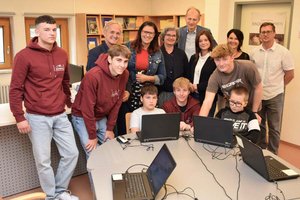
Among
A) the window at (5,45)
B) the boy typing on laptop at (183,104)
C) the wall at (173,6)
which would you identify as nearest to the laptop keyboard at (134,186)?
the boy typing on laptop at (183,104)

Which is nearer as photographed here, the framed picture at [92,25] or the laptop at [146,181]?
the laptop at [146,181]

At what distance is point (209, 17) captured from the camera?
441cm

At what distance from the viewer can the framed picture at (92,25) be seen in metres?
5.82

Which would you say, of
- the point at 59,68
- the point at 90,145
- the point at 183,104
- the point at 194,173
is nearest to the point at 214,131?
the point at 194,173

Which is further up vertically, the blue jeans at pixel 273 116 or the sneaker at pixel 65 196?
the blue jeans at pixel 273 116

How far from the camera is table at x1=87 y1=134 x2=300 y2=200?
5.34 ft

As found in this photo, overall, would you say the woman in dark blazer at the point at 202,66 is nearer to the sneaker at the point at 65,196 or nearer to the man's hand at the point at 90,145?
the man's hand at the point at 90,145

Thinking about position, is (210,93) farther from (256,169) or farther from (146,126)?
(256,169)

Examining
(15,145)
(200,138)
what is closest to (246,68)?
(200,138)

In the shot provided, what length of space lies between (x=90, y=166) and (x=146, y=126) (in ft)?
1.84

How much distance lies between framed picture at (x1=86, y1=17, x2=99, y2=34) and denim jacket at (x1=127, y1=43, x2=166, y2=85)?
3102 millimetres

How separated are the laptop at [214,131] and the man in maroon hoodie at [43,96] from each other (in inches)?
41.8

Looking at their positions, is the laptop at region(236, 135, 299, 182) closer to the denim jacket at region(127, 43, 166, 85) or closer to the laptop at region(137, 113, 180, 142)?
the laptop at region(137, 113, 180, 142)

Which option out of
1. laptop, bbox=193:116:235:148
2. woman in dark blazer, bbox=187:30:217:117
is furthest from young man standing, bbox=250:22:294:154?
laptop, bbox=193:116:235:148
